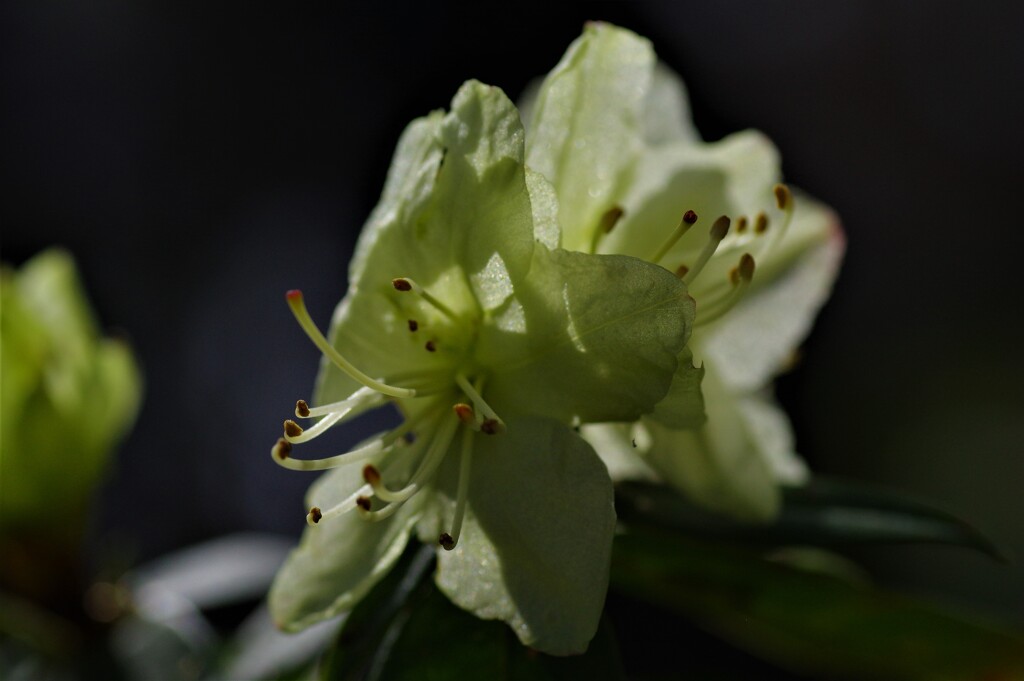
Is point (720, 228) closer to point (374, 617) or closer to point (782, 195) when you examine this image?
point (782, 195)

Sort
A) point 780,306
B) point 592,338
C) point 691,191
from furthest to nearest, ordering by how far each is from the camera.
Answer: point 780,306 → point 691,191 → point 592,338

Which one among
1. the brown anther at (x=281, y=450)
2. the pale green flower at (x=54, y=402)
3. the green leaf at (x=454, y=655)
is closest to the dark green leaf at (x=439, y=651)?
the green leaf at (x=454, y=655)

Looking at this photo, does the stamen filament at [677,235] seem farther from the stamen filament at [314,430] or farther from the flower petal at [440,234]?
the stamen filament at [314,430]

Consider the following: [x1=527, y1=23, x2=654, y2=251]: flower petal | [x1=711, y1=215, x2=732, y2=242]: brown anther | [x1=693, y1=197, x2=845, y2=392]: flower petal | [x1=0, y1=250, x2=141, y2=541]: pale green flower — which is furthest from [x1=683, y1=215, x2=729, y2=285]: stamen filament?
[x1=0, y1=250, x2=141, y2=541]: pale green flower

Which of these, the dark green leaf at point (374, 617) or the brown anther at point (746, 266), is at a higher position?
the brown anther at point (746, 266)

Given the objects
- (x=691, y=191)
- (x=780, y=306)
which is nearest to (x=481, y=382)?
(x=691, y=191)

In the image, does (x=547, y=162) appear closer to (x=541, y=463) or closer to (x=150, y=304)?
(x=541, y=463)

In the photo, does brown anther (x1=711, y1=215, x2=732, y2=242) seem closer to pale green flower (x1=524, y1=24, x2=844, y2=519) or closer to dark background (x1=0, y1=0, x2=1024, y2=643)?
pale green flower (x1=524, y1=24, x2=844, y2=519)
